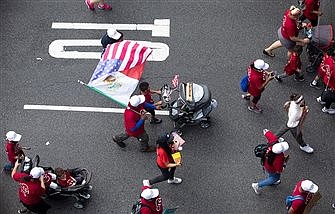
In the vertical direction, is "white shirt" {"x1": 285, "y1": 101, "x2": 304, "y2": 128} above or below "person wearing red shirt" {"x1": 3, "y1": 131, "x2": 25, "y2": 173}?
above

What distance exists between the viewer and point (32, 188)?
10.9 metres

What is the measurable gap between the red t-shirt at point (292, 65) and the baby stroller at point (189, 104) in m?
2.04

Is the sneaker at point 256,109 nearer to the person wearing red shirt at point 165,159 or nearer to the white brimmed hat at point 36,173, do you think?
the person wearing red shirt at point 165,159

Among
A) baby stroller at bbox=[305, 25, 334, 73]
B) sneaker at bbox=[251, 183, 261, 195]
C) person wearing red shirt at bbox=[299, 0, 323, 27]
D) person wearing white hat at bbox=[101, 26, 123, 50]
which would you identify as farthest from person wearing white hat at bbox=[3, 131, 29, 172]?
person wearing red shirt at bbox=[299, 0, 323, 27]

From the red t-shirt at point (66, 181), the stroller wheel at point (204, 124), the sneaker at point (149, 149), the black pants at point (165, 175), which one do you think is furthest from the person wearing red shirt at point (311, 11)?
the red t-shirt at point (66, 181)

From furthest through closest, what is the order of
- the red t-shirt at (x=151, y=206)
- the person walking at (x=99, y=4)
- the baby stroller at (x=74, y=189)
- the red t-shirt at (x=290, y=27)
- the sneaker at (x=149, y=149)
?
the person walking at (x=99, y=4) → the red t-shirt at (x=290, y=27) → the sneaker at (x=149, y=149) → the baby stroller at (x=74, y=189) → the red t-shirt at (x=151, y=206)

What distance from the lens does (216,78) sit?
14.1m

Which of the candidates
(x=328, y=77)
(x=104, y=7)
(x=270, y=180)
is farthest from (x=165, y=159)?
(x=104, y=7)

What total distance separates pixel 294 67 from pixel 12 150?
21.1ft

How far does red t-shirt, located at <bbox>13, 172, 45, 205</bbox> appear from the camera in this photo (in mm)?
10875

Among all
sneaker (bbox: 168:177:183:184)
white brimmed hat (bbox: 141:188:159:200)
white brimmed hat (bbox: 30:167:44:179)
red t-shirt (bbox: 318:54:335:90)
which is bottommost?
sneaker (bbox: 168:177:183:184)

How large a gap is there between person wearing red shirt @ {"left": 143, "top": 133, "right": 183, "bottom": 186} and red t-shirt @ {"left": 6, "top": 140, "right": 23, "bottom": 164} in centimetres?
256

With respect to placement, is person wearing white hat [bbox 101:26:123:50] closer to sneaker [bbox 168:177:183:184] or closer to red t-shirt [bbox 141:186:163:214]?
sneaker [bbox 168:177:183:184]

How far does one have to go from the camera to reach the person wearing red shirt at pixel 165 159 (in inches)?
436
